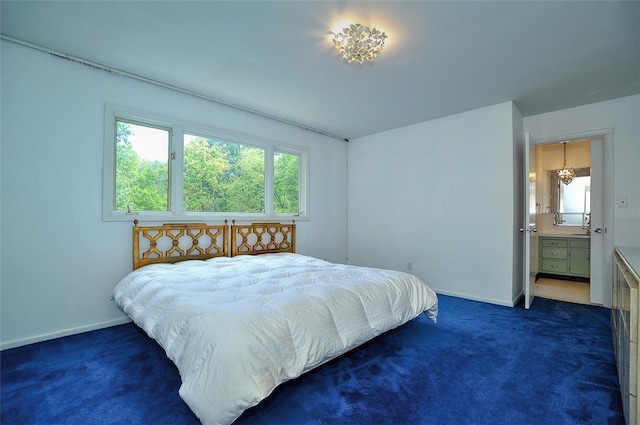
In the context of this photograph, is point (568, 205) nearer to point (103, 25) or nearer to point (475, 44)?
point (475, 44)

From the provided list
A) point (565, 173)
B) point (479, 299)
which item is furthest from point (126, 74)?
point (565, 173)

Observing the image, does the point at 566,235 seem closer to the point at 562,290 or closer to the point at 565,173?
the point at 565,173

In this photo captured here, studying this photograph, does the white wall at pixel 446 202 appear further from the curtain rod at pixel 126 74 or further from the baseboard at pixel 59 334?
the baseboard at pixel 59 334

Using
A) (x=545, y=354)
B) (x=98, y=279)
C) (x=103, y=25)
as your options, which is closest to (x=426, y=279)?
(x=545, y=354)

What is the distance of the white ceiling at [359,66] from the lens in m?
2.03

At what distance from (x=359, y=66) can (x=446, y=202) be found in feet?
7.90

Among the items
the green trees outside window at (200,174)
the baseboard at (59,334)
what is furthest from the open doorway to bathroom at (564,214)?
the baseboard at (59,334)

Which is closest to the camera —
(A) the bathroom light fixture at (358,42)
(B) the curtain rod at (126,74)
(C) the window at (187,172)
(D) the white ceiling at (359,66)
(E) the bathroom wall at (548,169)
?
(D) the white ceiling at (359,66)

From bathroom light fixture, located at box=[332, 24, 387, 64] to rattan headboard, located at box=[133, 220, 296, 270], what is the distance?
2501 millimetres

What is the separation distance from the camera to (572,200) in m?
5.39

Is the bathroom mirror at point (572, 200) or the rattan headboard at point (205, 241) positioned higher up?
the bathroom mirror at point (572, 200)

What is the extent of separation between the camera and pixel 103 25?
222 cm

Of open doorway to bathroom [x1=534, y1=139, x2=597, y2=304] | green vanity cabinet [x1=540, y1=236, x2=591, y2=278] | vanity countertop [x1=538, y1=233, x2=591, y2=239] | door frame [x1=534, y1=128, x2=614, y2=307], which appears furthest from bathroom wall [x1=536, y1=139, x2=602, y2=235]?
door frame [x1=534, y1=128, x2=614, y2=307]

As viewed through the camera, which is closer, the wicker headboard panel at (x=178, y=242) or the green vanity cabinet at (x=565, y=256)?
the wicker headboard panel at (x=178, y=242)
